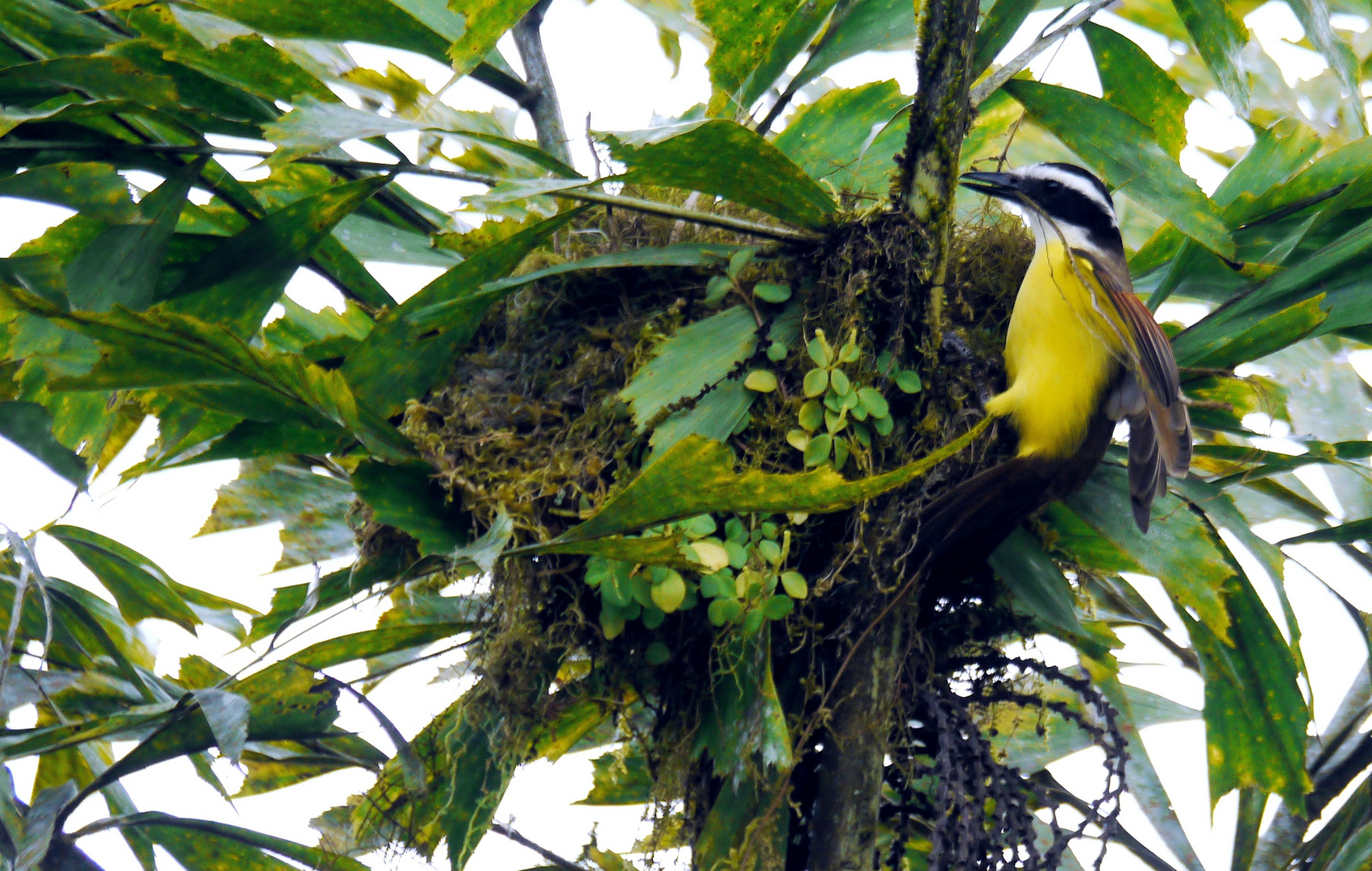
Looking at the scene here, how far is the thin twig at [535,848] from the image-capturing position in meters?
2.49

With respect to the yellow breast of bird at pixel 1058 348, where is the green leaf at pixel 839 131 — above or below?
above

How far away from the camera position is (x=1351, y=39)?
11.6ft

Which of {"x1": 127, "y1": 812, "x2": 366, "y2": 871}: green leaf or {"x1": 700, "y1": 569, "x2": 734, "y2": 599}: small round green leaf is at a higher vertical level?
{"x1": 700, "y1": 569, "x2": 734, "y2": 599}: small round green leaf

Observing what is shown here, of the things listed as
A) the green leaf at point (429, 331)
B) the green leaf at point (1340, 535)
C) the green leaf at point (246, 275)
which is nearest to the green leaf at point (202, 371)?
the green leaf at point (429, 331)

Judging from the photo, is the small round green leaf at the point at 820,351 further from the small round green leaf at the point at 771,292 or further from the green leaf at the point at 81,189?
the green leaf at the point at 81,189

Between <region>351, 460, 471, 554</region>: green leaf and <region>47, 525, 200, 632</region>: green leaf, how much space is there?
0.94 metres

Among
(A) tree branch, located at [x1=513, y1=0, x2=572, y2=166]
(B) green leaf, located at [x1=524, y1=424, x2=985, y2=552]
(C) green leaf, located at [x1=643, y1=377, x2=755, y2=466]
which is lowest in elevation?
(B) green leaf, located at [x1=524, y1=424, x2=985, y2=552]

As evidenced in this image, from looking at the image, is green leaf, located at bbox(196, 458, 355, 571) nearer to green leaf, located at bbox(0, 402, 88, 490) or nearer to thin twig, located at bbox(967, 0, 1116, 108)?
green leaf, located at bbox(0, 402, 88, 490)

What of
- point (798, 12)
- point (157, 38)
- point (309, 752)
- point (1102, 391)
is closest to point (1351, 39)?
point (1102, 391)

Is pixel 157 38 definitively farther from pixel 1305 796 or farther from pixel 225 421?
pixel 1305 796

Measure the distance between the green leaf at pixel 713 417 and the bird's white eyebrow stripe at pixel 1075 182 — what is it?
108cm

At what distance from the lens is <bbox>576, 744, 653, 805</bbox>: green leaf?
2775 millimetres

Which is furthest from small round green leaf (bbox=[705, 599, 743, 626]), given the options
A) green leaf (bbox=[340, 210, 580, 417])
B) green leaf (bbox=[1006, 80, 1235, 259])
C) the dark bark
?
green leaf (bbox=[1006, 80, 1235, 259])

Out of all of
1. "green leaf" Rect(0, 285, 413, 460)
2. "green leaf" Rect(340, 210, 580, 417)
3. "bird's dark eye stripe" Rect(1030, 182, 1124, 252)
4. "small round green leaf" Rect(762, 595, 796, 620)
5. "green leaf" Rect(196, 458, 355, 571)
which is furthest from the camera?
"green leaf" Rect(196, 458, 355, 571)
